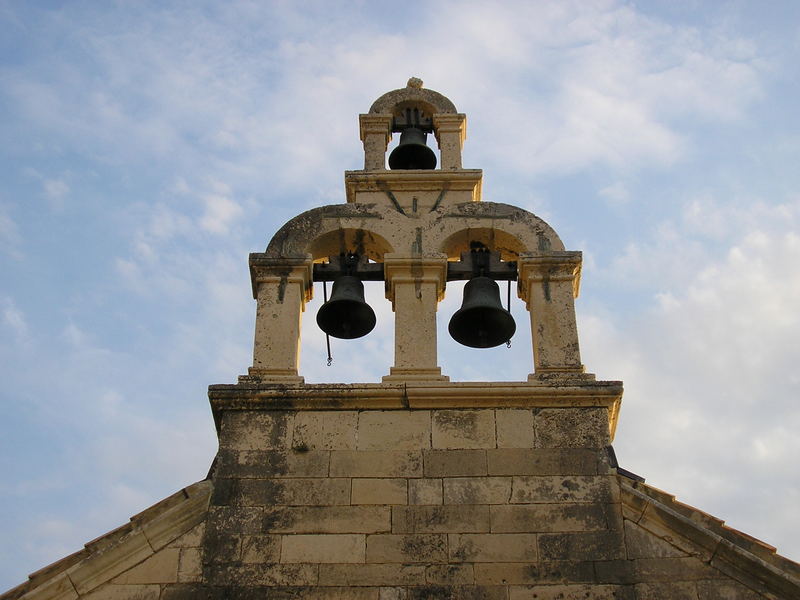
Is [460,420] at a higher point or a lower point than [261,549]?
higher

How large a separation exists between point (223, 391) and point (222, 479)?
0.72 metres

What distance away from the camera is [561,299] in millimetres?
9203

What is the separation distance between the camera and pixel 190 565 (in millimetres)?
7438

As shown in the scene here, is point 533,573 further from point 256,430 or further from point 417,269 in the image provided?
point 417,269

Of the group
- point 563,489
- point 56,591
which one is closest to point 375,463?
point 563,489

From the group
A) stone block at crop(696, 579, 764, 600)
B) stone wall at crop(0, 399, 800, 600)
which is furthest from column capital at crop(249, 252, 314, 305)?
stone block at crop(696, 579, 764, 600)

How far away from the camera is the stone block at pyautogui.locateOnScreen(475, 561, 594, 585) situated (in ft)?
23.9

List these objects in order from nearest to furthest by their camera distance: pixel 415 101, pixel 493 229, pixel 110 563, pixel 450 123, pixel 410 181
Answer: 1. pixel 110 563
2. pixel 493 229
3. pixel 410 181
4. pixel 450 123
5. pixel 415 101

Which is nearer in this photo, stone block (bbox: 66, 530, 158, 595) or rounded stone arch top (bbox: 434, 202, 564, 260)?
stone block (bbox: 66, 530, 158, 595)

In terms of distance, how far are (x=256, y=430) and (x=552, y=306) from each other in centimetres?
259

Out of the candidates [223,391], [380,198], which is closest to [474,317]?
[380,198]

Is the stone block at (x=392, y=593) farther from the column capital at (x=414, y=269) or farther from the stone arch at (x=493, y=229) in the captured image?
the stone arch at (x=493, y=229)

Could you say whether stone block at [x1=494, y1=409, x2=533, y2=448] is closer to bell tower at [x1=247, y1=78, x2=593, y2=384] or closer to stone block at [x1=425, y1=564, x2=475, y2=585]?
bell tower at [x1=247, y1=78, x2=593, y2=384]

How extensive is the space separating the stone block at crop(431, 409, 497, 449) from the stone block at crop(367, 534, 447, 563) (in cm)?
79
